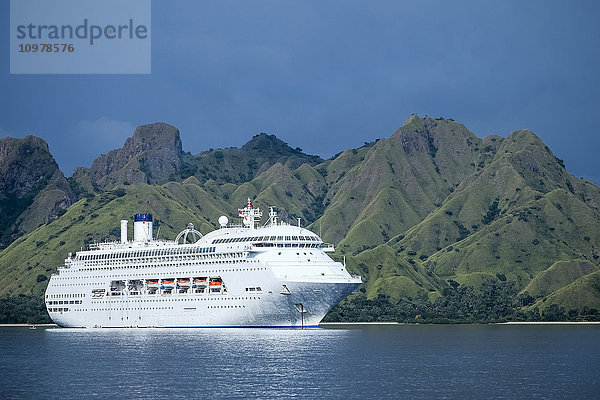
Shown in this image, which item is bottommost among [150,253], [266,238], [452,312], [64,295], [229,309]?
[452,312]

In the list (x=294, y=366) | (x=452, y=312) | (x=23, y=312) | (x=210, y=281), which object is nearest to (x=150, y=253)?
(x=210, y=281)

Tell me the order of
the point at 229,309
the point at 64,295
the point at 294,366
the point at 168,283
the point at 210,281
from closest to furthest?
the point at 294,366 < the point at 229,309 < the point at 210,281 < the point at 168,283 < the point at 64,295

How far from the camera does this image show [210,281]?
388ft

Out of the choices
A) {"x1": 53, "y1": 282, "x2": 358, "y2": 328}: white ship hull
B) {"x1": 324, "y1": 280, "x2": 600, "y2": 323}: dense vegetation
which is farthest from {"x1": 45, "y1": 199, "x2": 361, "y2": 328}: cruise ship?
{"x1": 324, "y1": 280, "x2": 600, "y2": 323}: dense vegetation

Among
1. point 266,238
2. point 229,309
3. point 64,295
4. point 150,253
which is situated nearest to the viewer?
point 266,238

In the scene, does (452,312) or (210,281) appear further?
(452,312)

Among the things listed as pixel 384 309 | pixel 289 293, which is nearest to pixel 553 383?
pixel 289 293

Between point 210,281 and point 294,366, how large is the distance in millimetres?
43151

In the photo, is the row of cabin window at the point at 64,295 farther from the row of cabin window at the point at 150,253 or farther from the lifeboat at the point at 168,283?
the lifeboat at the point at 168,283

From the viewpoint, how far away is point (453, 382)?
68.3 metres

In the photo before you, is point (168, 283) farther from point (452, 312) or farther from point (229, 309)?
point (452, 312)

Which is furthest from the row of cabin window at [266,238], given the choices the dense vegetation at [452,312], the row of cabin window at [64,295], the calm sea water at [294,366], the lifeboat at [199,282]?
the dense vegetation at [452,312]

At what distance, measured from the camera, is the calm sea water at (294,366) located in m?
64.2

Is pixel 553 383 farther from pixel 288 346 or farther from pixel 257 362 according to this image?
pixel 288 346
